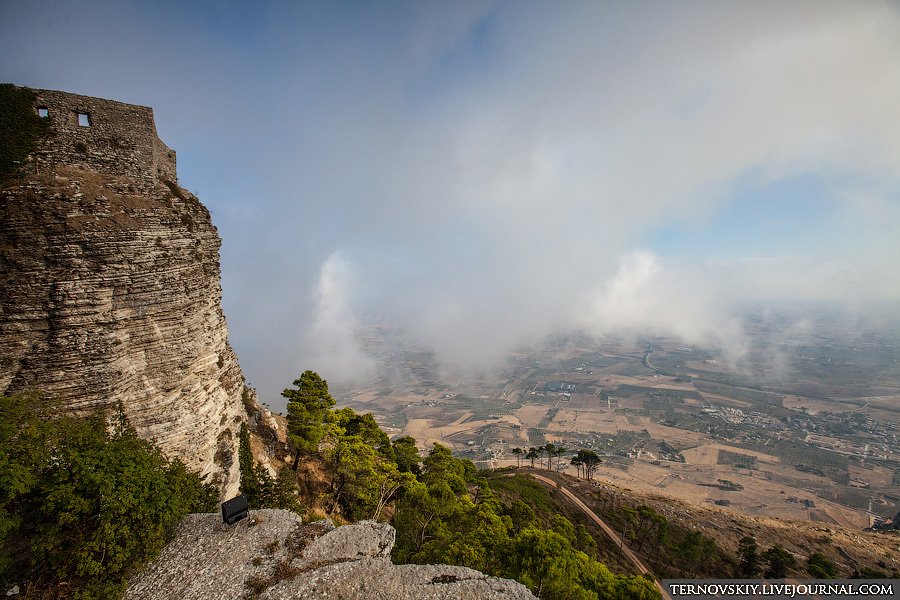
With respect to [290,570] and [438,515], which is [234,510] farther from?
[438,515]

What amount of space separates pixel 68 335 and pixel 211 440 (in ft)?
30.6

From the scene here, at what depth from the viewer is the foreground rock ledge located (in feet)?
41.4

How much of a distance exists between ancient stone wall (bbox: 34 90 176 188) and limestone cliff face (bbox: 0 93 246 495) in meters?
0.06

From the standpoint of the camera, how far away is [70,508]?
12.1m

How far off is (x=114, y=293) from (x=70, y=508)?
9519 millimetres

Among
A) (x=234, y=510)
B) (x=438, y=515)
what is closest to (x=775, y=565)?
(x=438, y=515)

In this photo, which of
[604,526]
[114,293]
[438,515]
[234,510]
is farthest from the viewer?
[604,526]

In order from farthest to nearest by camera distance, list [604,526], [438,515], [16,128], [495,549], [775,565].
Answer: [604,526] → [775,565] → [438,515] → [495,549] → [16,128]

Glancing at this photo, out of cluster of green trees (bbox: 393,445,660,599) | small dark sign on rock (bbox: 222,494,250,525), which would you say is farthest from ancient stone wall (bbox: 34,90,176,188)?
cluster of green trees (bbox: 393,445,660,599)

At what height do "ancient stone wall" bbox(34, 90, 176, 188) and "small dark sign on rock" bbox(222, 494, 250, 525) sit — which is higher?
"ancient stone wall" bbox(34, 90, 176, 188)

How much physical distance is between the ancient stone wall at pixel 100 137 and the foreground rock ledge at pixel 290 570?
18747mm

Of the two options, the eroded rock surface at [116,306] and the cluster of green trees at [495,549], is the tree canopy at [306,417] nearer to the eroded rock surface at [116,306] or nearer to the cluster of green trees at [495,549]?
the eroded rock surface at [116,306]

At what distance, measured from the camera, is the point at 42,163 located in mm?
16625

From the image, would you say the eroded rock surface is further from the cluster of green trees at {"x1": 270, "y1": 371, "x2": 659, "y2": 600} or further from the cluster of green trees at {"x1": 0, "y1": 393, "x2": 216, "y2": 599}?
the cluster of green trees at {"x1": 270, "y1": 371, "x2": 659, "y2": 600}
